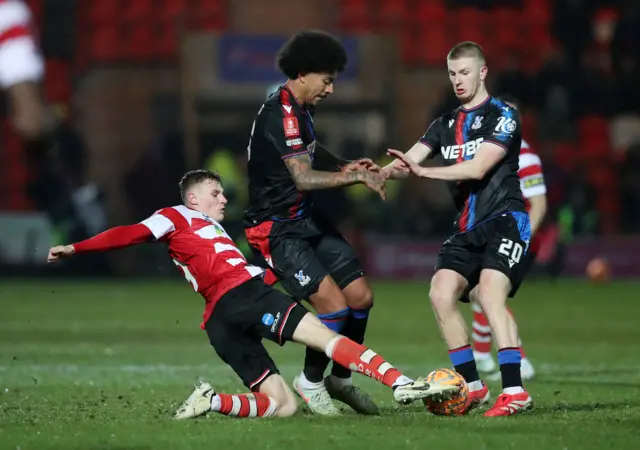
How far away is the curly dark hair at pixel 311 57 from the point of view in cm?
838

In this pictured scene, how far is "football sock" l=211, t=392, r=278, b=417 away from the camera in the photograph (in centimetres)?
764

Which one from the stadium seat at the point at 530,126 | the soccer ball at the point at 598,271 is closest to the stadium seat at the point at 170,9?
the stadium seat at the point at 530,126

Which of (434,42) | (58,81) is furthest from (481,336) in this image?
(58,81)

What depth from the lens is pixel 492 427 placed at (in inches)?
285

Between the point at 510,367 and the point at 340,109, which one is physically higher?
the point at 510,367

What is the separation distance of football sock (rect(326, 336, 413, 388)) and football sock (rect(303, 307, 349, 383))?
0.60 metres

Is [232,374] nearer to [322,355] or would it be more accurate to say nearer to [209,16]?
[322,355]

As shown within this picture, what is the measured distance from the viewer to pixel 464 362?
27.2ft

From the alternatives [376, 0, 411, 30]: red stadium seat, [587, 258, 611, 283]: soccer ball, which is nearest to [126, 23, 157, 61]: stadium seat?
[376, 0, 411, 30]: red stadium seat

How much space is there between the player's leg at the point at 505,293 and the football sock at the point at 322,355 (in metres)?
0.85

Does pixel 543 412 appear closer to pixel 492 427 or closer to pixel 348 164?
pixel 492 427

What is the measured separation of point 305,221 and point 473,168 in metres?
1.10

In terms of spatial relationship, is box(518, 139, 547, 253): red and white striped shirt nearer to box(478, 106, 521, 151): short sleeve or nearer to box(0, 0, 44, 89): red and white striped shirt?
box(478, 106, 521, 151): short sleeve

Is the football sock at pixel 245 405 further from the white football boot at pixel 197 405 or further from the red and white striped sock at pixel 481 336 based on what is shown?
the red and white striped sock at pixel 481 336
